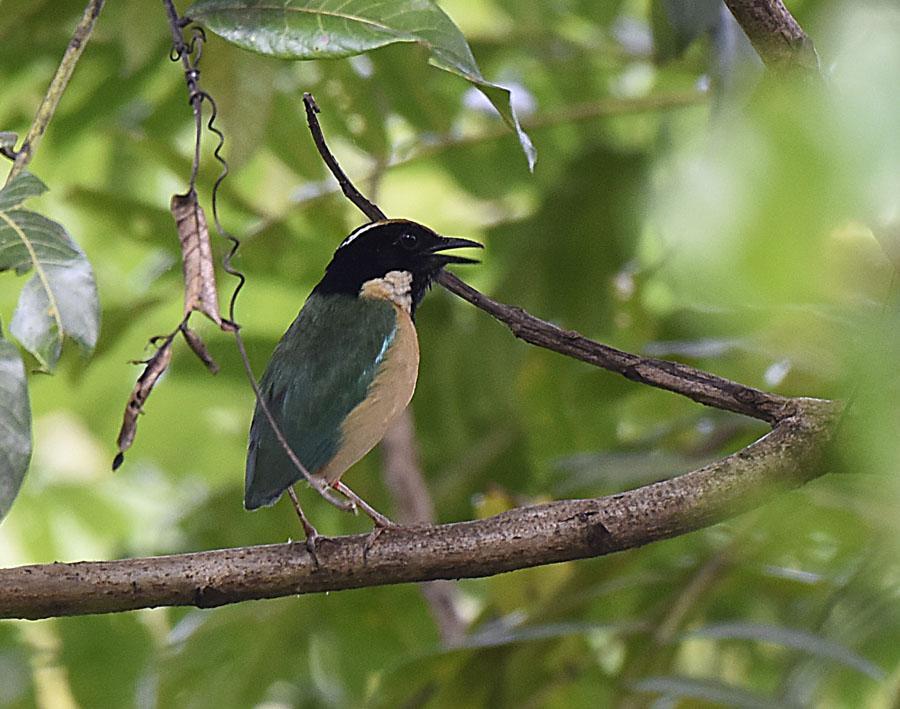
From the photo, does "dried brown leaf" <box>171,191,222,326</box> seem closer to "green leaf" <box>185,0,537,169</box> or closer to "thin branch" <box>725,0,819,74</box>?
"green leaf" <box>185,0,537,169</box>

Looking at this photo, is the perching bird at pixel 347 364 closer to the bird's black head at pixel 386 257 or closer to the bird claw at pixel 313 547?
the bird's black head at pixel 386 257

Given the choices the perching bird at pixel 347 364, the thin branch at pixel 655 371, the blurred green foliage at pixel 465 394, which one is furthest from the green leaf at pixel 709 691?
the thin branch at pixel 655 371

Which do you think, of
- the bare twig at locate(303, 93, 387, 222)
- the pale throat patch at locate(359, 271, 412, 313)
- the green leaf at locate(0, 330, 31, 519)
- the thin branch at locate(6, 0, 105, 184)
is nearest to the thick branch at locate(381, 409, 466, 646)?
the pale throat patch at locate(359, 271, 412, 313)

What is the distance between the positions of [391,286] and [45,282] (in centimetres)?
114

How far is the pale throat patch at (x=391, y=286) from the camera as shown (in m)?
2.33

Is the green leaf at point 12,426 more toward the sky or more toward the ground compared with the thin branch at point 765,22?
more toward the ground

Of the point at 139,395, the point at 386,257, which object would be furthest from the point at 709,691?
the point at 139,395

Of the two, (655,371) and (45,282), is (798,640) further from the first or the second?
(45,282)

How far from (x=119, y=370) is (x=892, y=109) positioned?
3444mm

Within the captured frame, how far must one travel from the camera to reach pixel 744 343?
2.51 metres

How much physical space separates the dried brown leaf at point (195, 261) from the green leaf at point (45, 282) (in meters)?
0.11

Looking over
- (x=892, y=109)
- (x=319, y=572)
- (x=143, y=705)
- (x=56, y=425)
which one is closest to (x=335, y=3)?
(x=319, y=572)

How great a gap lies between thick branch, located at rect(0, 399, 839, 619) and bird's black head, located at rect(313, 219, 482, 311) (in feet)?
2.96

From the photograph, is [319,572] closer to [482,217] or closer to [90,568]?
[90,568]
